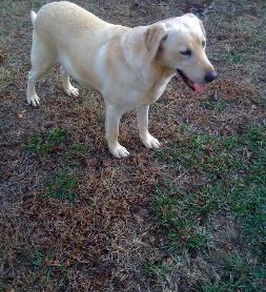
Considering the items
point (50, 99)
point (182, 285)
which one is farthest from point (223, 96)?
point (182, 285)

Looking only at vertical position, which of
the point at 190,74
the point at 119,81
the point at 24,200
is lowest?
the point at 24,200

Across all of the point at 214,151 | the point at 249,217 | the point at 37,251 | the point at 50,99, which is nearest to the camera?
the point at 37,251

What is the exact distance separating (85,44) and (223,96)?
1.80m

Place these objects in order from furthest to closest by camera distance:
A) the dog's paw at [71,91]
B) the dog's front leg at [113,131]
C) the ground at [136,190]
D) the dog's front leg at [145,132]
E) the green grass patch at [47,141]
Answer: the dog's paw at [71,91] → the green grass patch at [47,141] → the dog's front leg at [145,132] → the dog's front leg at [113,131] → the ground at [136,190]

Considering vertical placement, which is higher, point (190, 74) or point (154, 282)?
point (190, 74)

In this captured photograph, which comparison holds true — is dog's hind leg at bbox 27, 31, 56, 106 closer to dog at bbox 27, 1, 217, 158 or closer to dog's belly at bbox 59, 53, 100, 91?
dog at bbox 27, 1, 217, 158

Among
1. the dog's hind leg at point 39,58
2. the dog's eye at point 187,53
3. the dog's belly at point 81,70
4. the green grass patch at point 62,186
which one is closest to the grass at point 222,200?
the green grass patch at point 62,186

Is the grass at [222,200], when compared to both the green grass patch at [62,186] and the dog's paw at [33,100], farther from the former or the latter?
the dog's paw at [33,100]

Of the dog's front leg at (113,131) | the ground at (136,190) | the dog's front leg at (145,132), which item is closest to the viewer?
the ground at (136,190)

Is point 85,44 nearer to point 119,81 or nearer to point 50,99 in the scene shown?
point 119,81

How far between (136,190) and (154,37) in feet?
4.43

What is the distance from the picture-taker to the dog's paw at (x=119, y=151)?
3.62 meters

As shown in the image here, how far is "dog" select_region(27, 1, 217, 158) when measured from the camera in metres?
2.69

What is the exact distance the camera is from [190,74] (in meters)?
2.74
